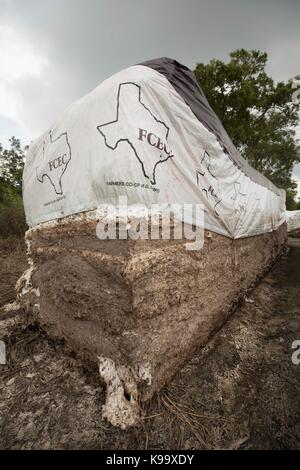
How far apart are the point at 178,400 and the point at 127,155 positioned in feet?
4.84

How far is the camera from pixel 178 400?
140 centimetres

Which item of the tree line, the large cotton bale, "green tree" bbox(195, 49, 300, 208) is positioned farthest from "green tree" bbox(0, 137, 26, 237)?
"green tree" bbox(195, 49, 300, 208)

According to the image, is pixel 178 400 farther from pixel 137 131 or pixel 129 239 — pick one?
pixel 137 131

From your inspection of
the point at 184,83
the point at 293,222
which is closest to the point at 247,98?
the point at 293,222

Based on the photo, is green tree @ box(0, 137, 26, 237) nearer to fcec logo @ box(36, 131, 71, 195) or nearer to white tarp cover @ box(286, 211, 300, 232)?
fcec logo @ box(36, 131, 71, 195)

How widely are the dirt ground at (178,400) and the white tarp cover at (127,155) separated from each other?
103 centimetres

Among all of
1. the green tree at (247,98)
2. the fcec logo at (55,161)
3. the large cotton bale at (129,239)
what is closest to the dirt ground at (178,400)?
the large cotton bale at (129,239)

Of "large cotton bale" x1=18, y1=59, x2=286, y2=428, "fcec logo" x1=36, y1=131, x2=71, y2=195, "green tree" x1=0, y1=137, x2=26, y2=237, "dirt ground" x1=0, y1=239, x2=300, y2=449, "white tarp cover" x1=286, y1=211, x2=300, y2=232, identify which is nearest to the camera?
"dirt ground" x1=0, y1=239, x2=300, y2=449

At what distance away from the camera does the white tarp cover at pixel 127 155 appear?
1388mm

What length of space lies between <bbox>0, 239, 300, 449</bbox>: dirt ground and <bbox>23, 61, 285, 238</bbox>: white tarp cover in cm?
103

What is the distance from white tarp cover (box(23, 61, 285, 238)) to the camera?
4.55ft
